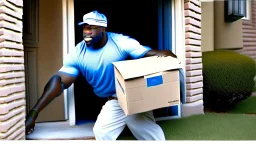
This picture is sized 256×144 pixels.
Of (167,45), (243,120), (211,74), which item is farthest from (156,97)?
(211,74)

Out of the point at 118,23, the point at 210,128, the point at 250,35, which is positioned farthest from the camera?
the point at 250,35

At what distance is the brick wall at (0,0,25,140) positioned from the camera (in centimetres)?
325

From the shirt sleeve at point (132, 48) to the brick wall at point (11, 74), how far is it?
1178 millimetres

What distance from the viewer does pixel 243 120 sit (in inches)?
194

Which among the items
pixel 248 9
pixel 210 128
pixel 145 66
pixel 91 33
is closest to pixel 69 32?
pixel 91 33

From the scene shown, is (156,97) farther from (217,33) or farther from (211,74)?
(217,33)

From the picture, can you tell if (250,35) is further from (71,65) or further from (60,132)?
(60,132)

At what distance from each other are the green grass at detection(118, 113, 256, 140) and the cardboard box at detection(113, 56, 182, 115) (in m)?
0.98

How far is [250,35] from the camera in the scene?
9727 mm

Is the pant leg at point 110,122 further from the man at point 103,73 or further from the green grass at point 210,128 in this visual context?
the green grass at point 210,128

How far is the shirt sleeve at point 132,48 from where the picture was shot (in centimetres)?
380

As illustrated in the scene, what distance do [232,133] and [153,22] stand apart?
2.79 meters

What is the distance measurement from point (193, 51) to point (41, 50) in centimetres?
226

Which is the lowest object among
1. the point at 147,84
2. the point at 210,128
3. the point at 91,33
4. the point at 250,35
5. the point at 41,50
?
the point at 210,128
